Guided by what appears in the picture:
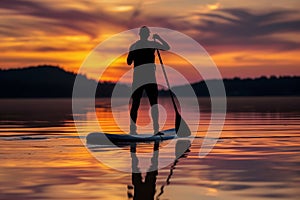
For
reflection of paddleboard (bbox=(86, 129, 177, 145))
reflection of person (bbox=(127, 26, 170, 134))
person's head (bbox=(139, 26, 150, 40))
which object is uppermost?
person's head (bbox=(139, 26, 150, 40))

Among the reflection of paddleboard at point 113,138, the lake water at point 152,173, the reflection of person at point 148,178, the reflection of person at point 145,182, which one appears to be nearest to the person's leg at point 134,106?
the reflection of paddleboard at point 113,138

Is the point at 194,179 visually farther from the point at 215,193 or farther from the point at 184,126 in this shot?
the point at 184,126

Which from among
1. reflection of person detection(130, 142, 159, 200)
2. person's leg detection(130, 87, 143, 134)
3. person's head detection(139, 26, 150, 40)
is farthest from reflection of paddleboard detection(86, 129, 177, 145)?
reflection of person detection(130, 142, 159, 200)

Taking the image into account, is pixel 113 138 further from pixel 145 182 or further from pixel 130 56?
pixel 145 182

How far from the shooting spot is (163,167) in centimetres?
1091

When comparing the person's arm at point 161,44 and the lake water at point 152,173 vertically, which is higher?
the person's arm at point 161,44

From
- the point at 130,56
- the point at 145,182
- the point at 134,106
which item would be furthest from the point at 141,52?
the point at 145,182

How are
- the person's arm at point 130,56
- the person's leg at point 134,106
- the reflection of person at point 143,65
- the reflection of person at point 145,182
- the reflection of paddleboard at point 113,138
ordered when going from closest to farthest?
the reflection of person at point 145,182 → the reflection of paddleboard at point 113,138 → the person's leg at point 134,106 → the reflection of person at point 143,65 → the person's arm at point 130,56

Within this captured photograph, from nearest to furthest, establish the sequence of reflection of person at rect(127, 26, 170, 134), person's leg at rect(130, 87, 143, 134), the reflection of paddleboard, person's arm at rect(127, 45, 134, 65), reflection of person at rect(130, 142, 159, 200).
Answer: reflection of person at rect(130, 142, 159, 200), the reflection of paddleboard, person's leg at rect(130, 87, 143, 134), reflection of person at rect(127, 26, 170, 134), person's arm at rect(127, 45, 134, 65)

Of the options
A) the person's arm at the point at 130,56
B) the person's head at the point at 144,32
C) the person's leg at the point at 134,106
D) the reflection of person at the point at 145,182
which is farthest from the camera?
the person's arm at the point at 130,56

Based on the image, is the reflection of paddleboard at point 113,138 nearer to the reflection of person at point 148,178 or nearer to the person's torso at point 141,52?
the reflection of person at point 148,178

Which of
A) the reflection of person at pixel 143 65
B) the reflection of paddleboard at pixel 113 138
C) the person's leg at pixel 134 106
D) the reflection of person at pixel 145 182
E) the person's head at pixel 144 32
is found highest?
the person's head at pixel 144 32

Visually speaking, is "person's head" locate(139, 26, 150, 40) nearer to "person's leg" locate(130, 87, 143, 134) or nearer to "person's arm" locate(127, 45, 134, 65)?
"person's arm" locate(127, 45, 134, 65)

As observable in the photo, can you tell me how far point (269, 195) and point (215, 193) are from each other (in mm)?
705
